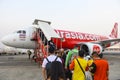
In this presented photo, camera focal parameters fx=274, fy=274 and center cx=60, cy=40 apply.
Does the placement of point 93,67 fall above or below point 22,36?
below

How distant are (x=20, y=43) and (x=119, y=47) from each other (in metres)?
112

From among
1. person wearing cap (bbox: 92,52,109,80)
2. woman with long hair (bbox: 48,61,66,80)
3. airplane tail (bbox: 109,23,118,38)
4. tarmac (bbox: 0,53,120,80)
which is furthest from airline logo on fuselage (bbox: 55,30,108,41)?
woman with long hair (bbox: 48,61,66,80)

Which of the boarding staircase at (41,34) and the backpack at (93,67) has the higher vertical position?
the boarding staircase at (41,34)

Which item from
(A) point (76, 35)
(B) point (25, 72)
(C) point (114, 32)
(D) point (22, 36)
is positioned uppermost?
(C) point (114, 32)

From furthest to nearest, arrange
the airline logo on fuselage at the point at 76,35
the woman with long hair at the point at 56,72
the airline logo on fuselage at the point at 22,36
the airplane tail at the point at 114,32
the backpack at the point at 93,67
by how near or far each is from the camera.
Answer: the airplane tail at the point at 114,32 < the airline logo on fuselage at the point at 76,35 < the airline logo on fuselage at the point at 22,36 < the backpack at the point at 93,67 < the woman with long hair at the point at 56,72

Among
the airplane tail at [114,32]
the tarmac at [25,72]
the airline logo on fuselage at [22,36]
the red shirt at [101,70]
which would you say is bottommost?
the tarmac at [25,72]

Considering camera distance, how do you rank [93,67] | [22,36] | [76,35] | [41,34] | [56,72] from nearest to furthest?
[56,72] → [93,67] → [41,34] → [22,36] → [76,35]

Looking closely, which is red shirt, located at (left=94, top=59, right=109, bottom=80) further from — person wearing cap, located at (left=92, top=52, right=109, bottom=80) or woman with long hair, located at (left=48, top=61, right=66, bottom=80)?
woman with long hair, located at (left=48, top=61, right=66, bottom=80)

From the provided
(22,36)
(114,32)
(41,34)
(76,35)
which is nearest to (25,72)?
(41,34)

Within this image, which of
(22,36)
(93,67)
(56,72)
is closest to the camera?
(56,72)

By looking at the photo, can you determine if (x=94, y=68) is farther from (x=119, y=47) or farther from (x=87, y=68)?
(x=119, y=47)

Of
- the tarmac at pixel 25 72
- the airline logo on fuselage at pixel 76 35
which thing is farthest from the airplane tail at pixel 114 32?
the tarmac at pixel 25 72

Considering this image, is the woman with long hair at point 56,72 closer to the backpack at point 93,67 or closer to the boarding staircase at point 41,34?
the backpack at point 93,67

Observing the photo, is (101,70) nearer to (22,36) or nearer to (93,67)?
(93,67)
